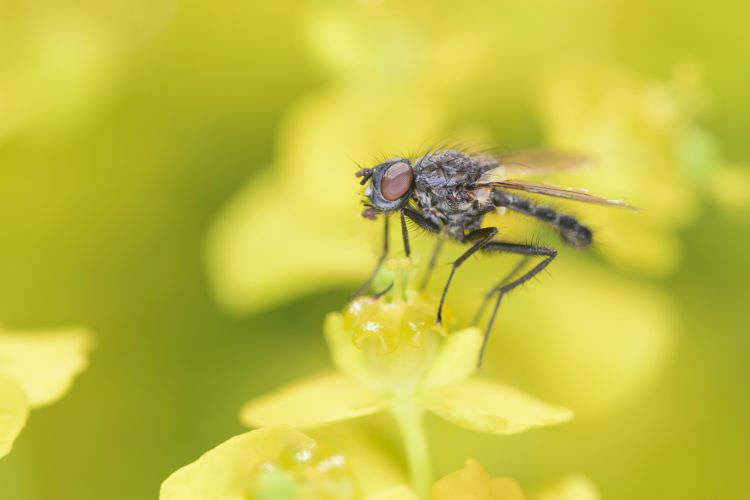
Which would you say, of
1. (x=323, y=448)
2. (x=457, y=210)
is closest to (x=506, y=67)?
(x=457, y=210)

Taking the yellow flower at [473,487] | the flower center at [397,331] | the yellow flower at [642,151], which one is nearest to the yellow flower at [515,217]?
the yellow flower at [642,151]

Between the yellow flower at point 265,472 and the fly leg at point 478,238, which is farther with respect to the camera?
the fly leg at point 478,238

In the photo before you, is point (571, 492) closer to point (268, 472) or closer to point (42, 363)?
point (268, 472)

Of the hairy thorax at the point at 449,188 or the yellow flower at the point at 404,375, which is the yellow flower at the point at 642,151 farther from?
the yellow flower at the point at 404,375

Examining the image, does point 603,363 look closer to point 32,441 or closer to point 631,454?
point 631,454

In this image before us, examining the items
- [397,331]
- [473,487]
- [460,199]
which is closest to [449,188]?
[460,199]
